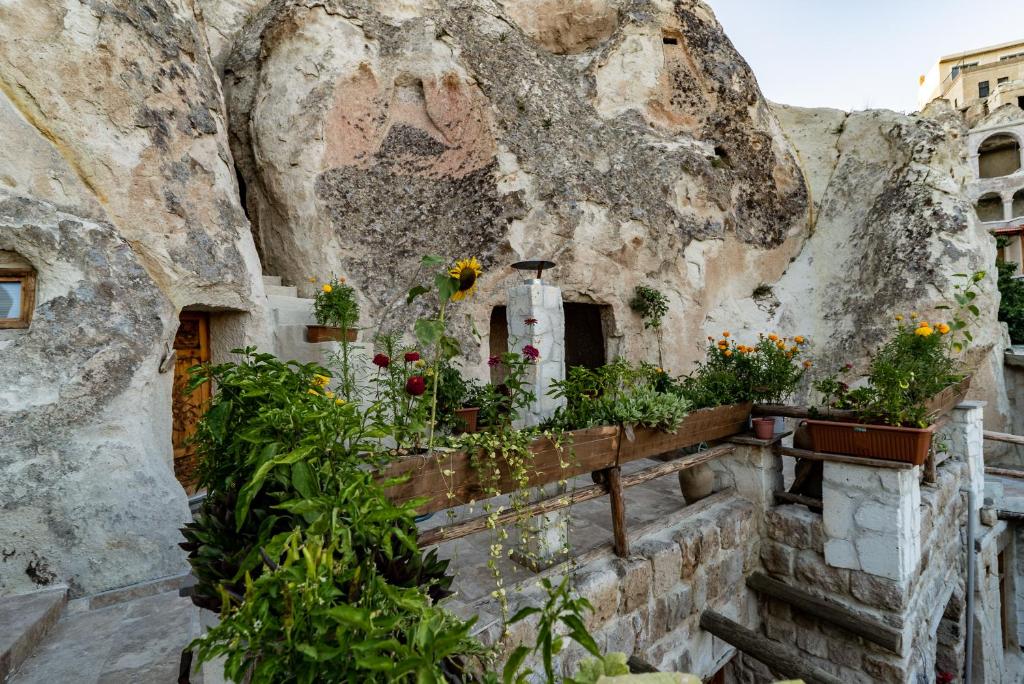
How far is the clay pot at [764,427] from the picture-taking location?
11.0 feet

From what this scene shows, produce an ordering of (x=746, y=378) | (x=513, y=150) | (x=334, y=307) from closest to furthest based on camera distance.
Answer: (x=746, y=378) < (x=334, y=307) < (x=513, y=150)

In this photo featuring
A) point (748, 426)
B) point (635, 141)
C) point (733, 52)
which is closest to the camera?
point (748, 426)

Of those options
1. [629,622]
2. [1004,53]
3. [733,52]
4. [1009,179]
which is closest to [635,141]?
[733,52]

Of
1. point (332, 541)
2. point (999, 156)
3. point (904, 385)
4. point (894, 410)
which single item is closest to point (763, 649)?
point (894, 410)

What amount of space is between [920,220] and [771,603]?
28.2 feet

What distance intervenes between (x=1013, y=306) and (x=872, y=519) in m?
14.7

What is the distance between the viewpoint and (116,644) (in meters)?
2.36

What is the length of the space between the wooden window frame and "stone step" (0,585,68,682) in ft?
5.80

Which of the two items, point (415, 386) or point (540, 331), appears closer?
point (415, 386)

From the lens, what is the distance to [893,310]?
8.45 meters

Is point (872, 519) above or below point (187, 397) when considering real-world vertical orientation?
below

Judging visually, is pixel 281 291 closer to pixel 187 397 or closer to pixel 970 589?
pixel 187 397

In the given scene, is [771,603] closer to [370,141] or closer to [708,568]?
[708,568]

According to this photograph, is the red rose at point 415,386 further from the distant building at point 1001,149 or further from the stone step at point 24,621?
the distant building at point 1001,149
